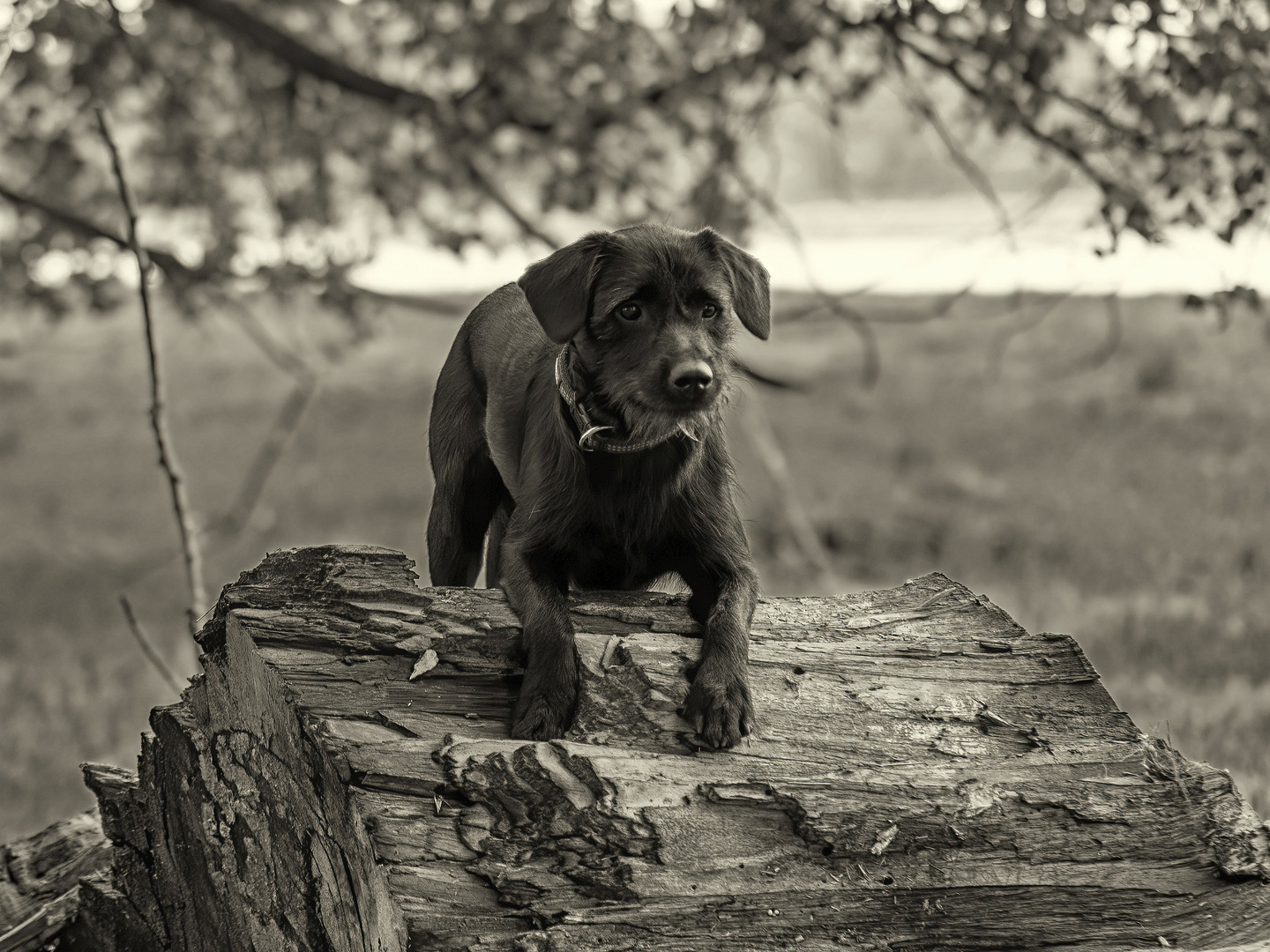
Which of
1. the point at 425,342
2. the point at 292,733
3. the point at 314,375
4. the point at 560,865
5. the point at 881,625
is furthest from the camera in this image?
the point at 425,342

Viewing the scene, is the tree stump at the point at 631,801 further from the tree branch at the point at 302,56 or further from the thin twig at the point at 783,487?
the tree branch at the point at 302,56

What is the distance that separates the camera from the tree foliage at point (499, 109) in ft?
18.0

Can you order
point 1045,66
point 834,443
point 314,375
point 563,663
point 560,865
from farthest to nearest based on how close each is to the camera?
point 834,443
point 314,375
point 1045,66
point 563,663
point 560,865

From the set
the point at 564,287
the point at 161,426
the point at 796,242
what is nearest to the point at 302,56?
the point at 796,242

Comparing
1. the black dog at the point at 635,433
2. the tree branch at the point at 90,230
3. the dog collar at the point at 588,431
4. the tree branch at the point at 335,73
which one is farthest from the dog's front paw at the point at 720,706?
the tree branch at the point at 335,73

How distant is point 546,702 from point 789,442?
8906 mm

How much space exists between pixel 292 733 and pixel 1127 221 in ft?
12.7

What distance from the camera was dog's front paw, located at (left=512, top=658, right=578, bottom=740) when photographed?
3.10 m

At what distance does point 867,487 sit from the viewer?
34.2ft

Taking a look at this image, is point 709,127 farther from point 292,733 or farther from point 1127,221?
point 292,733

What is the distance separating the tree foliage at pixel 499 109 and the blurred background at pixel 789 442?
0.27ft

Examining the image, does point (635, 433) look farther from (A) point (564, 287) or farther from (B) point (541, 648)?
(B) point (541, 648)

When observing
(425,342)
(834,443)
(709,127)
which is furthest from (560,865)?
(425,342)

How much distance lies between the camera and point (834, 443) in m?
11.6
